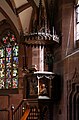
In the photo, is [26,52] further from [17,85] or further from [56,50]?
[56,50]

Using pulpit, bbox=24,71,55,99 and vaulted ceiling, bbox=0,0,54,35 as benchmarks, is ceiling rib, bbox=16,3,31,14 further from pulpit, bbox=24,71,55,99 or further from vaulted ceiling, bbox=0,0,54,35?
pulpit, bbox=24,71,55,99

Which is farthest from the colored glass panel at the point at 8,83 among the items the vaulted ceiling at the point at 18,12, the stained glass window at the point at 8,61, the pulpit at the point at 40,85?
the pulpit at the point at 40,85

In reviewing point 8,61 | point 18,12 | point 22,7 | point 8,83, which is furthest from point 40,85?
point 8,61

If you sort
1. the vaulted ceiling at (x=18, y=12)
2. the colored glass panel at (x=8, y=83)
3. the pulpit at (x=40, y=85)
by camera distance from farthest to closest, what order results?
the colored glass panel at (x=8, y=83), the vaulted ceiling at (x=18, y=12), the pulpit at (x=40, y=85)

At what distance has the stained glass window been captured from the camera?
1756cm

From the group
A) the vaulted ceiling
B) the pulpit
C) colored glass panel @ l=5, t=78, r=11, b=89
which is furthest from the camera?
colored glass panel @ l=5, t=78, r=11, b=89

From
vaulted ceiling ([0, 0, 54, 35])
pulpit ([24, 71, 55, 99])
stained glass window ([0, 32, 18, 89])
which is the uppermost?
vaulted ceiling ([0, 0, 54, 35])

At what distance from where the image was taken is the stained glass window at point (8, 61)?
57.6 ft

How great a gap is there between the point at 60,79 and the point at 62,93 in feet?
1.58

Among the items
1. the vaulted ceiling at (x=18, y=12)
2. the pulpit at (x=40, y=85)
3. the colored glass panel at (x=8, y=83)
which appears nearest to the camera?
the pulpit at (x=40, y=85)

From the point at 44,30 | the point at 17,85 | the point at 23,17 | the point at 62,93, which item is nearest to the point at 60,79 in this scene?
the point at 62,93

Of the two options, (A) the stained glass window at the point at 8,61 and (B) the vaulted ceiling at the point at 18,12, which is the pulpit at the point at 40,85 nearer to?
(B) the vaulted ceiling at the point at 18,12

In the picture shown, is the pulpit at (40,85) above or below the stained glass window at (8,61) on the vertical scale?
below

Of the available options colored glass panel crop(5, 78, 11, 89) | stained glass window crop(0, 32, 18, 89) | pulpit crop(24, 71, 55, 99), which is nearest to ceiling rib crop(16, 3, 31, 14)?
stained glass window crop(0, 32, 18, 89)
